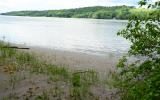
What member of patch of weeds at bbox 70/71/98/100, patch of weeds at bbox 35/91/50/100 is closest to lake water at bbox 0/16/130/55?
patch of weeds at bbox 70/71/98/100

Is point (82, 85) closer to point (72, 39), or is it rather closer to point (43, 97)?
point (43, 97)

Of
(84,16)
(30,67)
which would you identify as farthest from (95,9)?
(30,67)

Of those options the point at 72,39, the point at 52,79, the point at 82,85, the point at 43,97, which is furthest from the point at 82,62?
the point at 72,39

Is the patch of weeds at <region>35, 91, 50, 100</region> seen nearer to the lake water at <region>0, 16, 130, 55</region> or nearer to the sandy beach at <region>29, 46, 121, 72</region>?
the sandy beach at <region>29, 46, 121, 72</region>

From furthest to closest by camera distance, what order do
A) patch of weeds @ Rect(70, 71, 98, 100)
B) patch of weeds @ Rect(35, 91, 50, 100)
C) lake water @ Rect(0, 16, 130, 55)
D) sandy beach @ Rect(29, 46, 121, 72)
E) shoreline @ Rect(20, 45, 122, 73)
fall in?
lake water @ Rect(0, 16, 130, 55) → sandy beach @ Rect(29, 46, 121, 72) → shoreline @ Rect(20, 45, 122, 73) → patch of weeds @ Rect(70, 71, 98, 100) → patch of weeds @ Rect(35, 91, 50, 100)

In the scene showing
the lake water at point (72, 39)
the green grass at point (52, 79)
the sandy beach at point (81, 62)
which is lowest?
the lake water at point (72, 39)

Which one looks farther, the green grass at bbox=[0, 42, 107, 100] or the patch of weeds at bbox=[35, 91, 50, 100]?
the green grass at bbox=[0, 42, 107, 100]

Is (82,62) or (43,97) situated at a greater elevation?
(43,97)

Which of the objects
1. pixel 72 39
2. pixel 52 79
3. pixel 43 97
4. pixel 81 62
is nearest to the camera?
pixel 43 97

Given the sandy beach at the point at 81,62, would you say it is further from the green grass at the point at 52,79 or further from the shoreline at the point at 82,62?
the green grass at the point at 52,79

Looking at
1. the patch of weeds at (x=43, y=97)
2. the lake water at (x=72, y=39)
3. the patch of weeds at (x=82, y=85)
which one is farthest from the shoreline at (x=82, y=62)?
the patch of weeds at (x=43, y=97)

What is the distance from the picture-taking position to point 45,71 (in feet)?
44.7

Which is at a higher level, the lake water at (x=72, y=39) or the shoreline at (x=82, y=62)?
the shoreline at (x=82, y=62)

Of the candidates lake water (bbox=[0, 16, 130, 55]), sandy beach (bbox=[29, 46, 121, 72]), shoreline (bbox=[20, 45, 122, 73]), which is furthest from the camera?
lake water (bbox=[0, 16, 130, 55])
